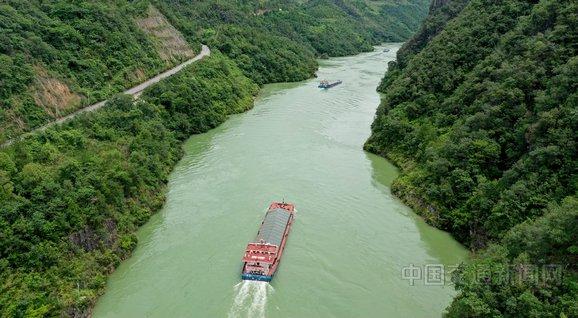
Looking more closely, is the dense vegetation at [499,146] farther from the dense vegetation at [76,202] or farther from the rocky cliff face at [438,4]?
the dense vegetation at [76,202]

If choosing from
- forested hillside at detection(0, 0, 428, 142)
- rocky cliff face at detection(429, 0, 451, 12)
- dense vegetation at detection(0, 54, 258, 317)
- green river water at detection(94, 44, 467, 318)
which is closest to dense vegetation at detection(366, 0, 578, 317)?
green river water at detection(94, 44, 467, 318)

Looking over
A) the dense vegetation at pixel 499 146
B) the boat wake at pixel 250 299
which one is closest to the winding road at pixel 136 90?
the boat wake at pixel 250 299

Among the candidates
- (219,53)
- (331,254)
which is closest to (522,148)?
(331,254)

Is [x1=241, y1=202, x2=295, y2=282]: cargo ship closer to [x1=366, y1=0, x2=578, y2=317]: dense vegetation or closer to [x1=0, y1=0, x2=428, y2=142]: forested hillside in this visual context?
[x1=366, y1=0, x2=578, y2=317]: dense vegetation

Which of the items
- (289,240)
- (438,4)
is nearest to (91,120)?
(289,240)

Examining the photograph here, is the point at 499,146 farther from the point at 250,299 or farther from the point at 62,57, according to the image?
the point at 62,57
